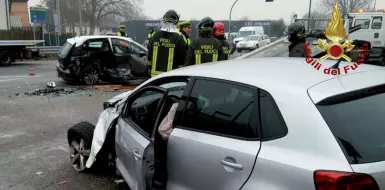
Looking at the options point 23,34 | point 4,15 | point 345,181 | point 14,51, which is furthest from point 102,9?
point 345,181

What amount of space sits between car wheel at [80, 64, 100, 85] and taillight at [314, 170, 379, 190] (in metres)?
9.89

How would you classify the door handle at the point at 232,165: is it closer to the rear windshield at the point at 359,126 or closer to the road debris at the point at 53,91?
the rear windshield at the point at 359,126

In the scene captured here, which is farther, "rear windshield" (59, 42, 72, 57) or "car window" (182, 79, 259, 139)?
"rear windshield" (59, 42, 72, 57)

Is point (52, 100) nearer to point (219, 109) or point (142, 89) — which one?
point (142, 89)

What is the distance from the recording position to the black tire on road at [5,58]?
17031 mm

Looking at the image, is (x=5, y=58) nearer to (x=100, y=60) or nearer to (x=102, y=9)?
(x=100, y=60)

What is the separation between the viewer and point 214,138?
7.62ft

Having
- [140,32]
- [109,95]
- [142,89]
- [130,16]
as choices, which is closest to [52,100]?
[109,95]

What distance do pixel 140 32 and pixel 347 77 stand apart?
47.0 meters

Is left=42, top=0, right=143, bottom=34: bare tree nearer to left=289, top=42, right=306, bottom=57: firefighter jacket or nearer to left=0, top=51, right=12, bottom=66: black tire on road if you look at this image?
left=0, top=51, right=12, bottom=66: black tire on road

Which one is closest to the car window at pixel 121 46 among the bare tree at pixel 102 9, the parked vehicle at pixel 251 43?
the parked vehicle at pixel 251 43

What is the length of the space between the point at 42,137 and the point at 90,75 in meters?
5.30

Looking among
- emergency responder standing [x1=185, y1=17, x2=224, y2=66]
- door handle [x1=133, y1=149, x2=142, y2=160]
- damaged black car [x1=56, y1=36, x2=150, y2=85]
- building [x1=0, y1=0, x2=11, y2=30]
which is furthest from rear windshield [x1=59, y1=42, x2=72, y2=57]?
building [x1=0, y1=0, x2=11, y2=30]

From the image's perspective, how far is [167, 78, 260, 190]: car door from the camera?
6.99 feet
